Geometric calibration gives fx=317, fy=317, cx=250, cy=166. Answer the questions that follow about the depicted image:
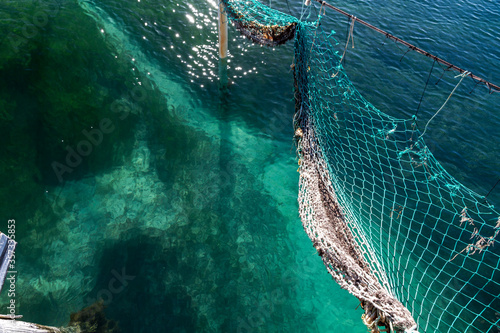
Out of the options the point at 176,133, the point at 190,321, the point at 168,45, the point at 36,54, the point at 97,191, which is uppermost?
the point at 168,45

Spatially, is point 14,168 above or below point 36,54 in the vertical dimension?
below

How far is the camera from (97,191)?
20.9 feet

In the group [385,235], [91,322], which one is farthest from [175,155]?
[385,235]

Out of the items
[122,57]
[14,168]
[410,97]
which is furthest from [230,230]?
[410,97]

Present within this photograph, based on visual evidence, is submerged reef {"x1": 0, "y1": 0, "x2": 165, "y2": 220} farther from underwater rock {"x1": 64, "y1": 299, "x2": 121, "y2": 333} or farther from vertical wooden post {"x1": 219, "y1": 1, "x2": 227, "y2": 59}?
underwater rock {"x1": 64, "y1": 299, "x2": 121, "y2": 333}

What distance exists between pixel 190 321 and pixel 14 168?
4.64 meters

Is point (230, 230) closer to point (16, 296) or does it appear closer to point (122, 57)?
point (16, 296)

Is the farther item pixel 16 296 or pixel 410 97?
pixel 410 97
